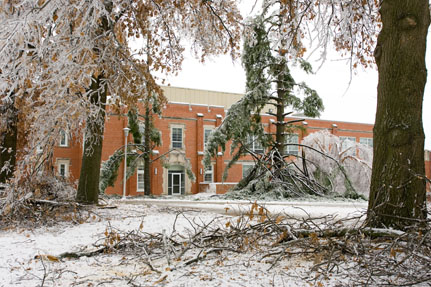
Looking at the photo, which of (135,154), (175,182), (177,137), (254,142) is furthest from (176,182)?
(254,142)

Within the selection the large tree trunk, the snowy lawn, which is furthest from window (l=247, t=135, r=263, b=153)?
the snowy lawn

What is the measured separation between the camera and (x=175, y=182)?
3117 cm

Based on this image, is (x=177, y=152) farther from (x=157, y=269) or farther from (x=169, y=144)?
(x=157, y=269)

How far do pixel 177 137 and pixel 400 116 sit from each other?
28326mm

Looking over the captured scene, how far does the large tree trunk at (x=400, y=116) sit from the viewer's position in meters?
4.10

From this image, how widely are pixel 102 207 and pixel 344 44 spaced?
A: 6918 millimetres

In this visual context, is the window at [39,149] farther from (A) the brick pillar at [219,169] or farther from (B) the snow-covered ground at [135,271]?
(A) the brick pillar at [219,169]

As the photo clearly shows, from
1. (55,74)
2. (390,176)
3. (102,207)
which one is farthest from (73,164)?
(390,176)

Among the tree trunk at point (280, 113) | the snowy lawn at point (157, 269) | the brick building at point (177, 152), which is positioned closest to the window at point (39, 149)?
the snowy lawn at point (157, 269)

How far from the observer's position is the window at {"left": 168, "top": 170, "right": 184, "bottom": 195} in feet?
101

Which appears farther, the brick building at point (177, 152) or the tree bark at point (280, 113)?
the brick building at point (177, 152)

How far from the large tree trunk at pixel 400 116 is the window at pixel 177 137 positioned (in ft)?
91.5

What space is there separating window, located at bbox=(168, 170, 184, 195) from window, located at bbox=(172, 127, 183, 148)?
93.3 inches

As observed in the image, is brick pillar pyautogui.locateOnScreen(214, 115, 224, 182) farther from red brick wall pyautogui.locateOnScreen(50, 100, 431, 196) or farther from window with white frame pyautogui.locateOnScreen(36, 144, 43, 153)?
window with white frame pyautogui.locateOnScreen(36, 144, 43, 153)
